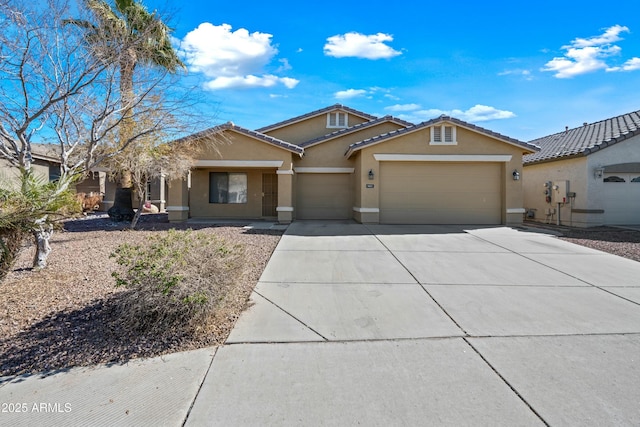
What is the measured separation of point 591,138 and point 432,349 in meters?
18.1

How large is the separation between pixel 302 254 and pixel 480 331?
4.92 metres

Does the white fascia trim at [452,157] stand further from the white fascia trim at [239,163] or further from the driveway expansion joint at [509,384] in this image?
the driveway expansion joint at [509,384]

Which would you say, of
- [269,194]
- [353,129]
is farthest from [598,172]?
[269,194]

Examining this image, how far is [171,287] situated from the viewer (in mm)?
3971

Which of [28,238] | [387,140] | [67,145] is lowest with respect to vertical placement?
[28,238]

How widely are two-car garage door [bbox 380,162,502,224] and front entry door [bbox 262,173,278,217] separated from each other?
5.29 meters

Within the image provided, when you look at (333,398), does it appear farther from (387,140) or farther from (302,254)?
(387,140)

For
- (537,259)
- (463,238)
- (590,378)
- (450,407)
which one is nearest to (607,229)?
(463,238)

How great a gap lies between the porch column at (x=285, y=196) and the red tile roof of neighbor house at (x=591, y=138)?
12069 mm

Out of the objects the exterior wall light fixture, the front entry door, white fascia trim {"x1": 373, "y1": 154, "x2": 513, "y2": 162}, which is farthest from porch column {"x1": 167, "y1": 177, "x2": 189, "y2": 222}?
the exterior wall light fixture

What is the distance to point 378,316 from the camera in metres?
4.70

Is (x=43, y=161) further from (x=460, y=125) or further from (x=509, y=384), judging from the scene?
(x=509, y=384)

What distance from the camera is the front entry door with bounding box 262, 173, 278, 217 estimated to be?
682 inches

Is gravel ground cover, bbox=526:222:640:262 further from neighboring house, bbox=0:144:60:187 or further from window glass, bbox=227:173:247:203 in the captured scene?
neighboring house, bbox=0:144:60:187
